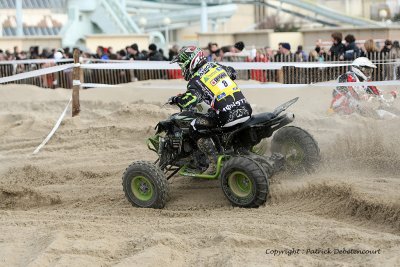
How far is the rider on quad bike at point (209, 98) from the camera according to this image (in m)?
8.62

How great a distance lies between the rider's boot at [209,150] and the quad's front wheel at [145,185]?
534mm

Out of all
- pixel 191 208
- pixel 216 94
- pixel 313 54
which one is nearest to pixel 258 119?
pixel 216 94

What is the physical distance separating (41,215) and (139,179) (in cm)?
116

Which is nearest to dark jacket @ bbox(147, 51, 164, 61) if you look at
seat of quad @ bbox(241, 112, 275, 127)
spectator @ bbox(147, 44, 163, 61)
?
spectator @ bbox(147, 44, 163, 61)

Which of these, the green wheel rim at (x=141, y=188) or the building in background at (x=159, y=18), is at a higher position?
the building in background at (x=159, y=18)

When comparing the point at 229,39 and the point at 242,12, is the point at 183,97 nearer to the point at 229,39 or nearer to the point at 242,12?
the point at 229,39

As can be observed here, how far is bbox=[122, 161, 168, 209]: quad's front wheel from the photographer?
862 centimetres

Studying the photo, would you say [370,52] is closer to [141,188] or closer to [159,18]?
[141,188]

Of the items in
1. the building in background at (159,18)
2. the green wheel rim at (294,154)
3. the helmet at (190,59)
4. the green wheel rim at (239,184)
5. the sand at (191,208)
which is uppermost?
the building in background at (159,18)

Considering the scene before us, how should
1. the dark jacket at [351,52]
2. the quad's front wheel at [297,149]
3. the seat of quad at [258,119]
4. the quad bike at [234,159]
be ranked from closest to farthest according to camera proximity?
the quad bike at [234,159]
the seat of quad at [258,119]
the quad's front wheel at [297,149]
the dark jacket at [351,52]

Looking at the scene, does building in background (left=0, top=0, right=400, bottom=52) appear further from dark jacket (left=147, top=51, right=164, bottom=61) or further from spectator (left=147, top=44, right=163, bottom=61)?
dark jacket (left=147, top=51, right=164, bottom=61)

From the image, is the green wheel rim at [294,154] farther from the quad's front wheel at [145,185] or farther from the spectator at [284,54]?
the spectator at [284,54]

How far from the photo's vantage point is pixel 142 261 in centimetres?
636

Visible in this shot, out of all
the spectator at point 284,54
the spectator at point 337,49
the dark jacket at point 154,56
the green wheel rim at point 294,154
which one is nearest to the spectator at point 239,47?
the spectator at point 284,54
